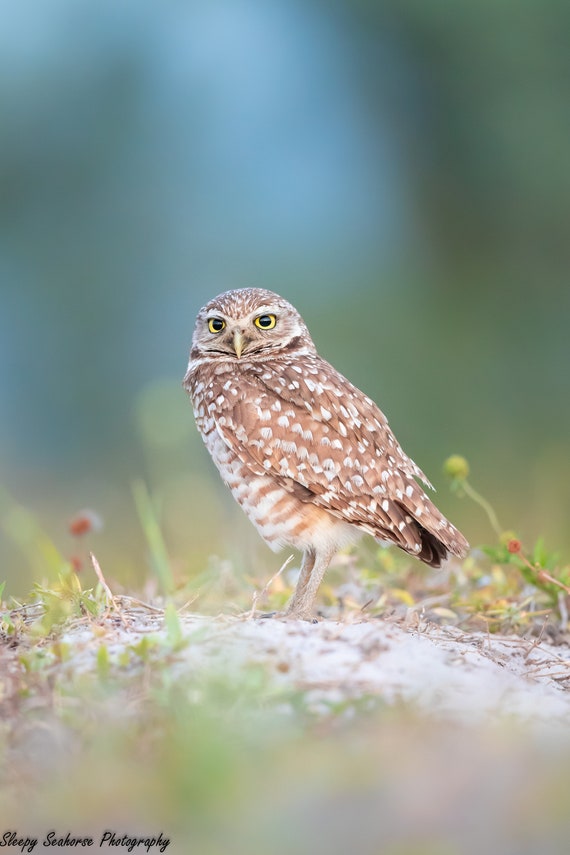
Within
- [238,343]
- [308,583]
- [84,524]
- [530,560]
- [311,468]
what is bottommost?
[530,560]

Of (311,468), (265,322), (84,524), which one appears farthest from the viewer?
(265,322)

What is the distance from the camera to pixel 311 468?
3926 mm

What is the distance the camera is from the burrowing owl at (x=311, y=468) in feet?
12.9

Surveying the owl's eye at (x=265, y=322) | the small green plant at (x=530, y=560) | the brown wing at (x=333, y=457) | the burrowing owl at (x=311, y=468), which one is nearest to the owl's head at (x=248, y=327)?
the owl's eye at (x=265, y=322)

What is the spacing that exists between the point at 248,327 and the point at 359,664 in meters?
1.97

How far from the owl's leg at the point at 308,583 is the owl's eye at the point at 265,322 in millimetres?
976

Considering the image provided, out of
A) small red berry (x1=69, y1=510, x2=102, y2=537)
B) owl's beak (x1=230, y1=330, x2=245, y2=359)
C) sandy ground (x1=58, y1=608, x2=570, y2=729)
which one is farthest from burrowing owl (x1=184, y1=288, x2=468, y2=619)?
sandy ground (x1=58, y1=608, x2=570, y2=729)

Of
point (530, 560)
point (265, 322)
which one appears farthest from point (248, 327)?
point (530, 560)

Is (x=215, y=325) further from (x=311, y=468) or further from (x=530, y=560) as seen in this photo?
(x=530, y=560)

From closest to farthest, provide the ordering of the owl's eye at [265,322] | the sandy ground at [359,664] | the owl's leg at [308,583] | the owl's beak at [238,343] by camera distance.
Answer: the sandy ground at [359,664]
the owl's leg at [308,583]
the owl's beak at [238,343]
the owl's eye at [265,322]

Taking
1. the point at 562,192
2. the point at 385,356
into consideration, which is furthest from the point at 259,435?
the point at 562,192

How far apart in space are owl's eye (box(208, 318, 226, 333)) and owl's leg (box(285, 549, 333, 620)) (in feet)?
3.36

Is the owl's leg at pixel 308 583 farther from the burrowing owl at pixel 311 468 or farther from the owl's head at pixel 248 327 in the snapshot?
the owl's head at pixel 248 327

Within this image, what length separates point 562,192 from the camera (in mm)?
15164
